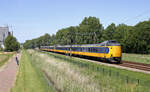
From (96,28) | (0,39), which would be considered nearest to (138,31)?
(96,28)

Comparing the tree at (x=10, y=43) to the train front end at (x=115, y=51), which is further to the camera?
the tree at (x=10, y=43)

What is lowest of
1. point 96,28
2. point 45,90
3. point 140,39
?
point 45,90

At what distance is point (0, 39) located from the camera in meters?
110

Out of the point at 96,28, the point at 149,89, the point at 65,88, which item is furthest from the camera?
the point at 96,28

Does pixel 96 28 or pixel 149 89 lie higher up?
pixel 96 28

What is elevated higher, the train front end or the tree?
the tree

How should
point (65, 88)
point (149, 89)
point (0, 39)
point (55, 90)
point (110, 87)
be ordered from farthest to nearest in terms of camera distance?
point (0, 39), point (55, 90), point (65, 88), point (110, 87), point (149, 89)

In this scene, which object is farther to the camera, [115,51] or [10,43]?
[10,43]

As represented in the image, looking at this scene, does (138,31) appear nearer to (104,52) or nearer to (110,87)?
(104,52)

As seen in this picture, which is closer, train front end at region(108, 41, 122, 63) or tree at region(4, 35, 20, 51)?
train front end at region(108, 41, 122, 63)

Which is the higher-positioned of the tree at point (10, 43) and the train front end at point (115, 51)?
the tree at point (10, 43)

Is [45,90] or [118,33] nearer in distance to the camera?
[45,90]

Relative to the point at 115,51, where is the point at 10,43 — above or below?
above

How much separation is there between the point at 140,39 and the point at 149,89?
61242 mm
